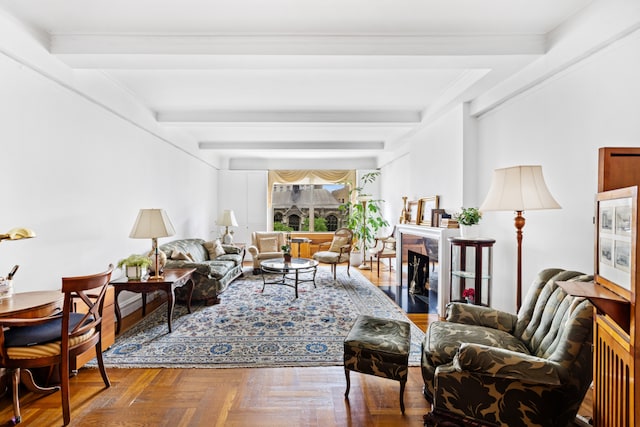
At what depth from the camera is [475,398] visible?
63.9 inches

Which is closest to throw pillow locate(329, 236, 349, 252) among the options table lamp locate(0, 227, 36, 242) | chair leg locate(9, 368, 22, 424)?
table lamp locate(0, 227, 36, 242)

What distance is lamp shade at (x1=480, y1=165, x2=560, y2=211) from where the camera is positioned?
232 centimetres

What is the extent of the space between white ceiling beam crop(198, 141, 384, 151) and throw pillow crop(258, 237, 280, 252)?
198 cm

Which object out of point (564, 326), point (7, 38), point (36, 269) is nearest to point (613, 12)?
point (564, 326)

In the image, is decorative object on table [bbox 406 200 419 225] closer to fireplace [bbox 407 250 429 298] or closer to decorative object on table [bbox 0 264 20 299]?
fireplace [bbox 407 250 429 298]

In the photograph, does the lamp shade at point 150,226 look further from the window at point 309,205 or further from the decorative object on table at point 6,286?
the window at point 309,205

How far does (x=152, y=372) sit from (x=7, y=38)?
110 inches

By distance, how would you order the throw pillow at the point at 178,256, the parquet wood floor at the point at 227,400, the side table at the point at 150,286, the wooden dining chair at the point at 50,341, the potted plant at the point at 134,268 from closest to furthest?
1. the wooden dining chair at the point at 50,341
2. the parquet wood floor at the point at 227,400
3. the side table at the point at 150,286
4. the potted plant at the point at 134,268
5. the throw pillow at the point at 178,256

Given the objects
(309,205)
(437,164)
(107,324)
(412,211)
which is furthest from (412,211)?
(107,324)

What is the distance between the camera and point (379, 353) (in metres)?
2.10

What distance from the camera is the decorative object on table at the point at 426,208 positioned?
15.2ft

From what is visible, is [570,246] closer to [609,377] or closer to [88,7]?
[609,377]

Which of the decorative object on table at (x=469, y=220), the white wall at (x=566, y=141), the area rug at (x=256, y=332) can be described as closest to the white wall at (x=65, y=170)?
the area rug at (x=256, y=332)

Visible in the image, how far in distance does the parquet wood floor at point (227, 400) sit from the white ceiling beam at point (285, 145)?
495 cm
